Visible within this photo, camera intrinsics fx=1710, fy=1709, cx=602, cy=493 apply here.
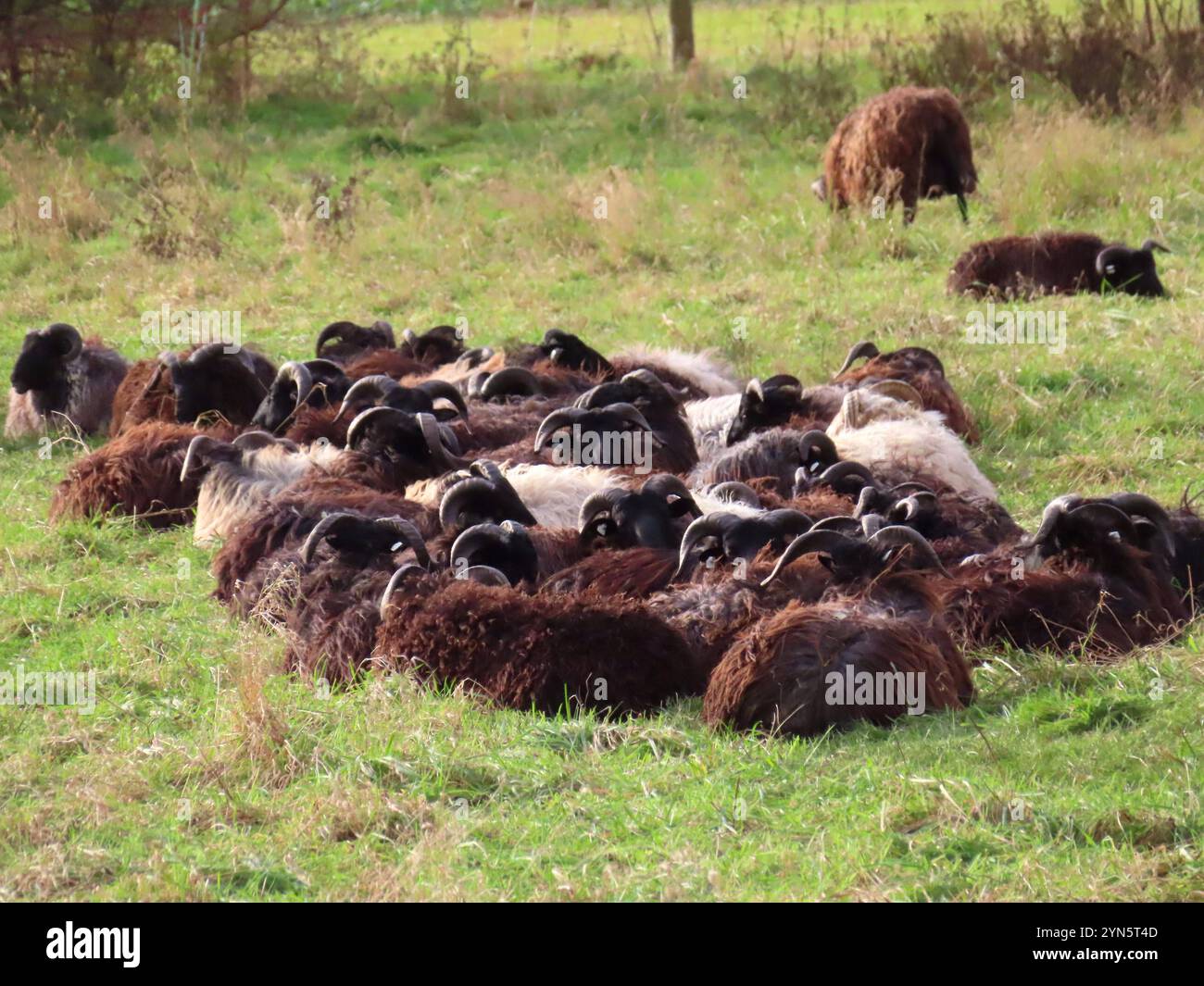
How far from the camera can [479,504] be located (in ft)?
Answer: 27.3

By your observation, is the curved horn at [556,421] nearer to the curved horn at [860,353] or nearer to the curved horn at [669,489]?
the curved horn at [669,489]

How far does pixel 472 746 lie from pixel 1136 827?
2276mm

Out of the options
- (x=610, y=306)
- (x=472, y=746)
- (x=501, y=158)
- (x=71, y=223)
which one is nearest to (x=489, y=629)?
(x=472, y=746)

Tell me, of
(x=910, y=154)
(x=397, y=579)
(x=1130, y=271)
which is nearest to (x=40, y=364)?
(x=397, y=579)

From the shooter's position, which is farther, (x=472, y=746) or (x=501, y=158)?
(x=501, y=158)

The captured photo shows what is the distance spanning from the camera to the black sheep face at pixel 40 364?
41.3 feet

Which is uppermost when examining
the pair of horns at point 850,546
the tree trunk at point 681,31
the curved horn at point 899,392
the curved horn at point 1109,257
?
the tree trunk at point 681,31

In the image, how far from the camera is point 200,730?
6.42m

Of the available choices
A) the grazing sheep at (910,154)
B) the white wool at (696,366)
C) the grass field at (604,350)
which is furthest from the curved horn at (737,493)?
the grazing sheep at (910,154)

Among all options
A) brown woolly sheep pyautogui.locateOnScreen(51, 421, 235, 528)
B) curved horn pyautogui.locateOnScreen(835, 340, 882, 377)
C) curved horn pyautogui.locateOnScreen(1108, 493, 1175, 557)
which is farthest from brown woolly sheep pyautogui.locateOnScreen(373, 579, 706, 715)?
curved horn pyautogui.locateOnScreen(835, 340, 882, 377)

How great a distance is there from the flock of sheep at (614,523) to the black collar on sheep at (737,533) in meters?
0.01

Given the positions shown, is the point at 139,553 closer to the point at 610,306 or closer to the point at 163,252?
the point at 610,306

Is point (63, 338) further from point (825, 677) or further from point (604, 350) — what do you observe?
point (825, 677)
